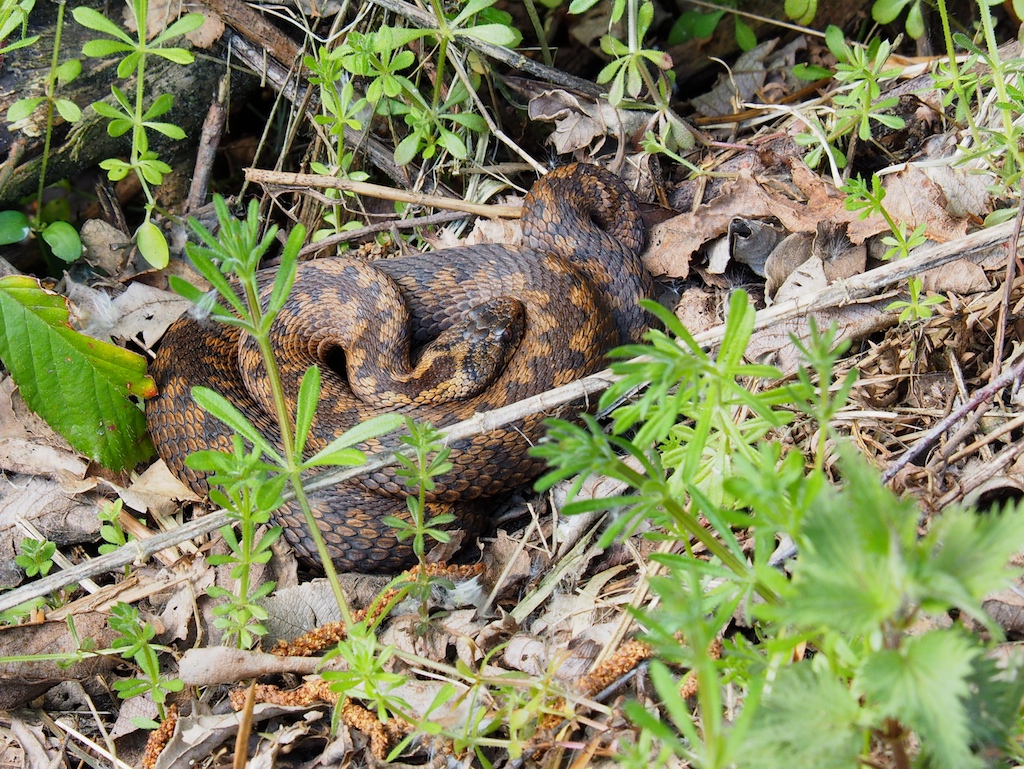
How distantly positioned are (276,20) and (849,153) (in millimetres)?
3452

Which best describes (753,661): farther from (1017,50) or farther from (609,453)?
(1017,50)

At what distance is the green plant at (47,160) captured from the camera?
4387 millimetres

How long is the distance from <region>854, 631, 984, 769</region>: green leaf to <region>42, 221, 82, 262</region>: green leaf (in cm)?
467

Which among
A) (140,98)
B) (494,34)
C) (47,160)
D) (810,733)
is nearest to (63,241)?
(47,160)

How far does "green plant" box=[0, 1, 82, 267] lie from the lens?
14.4ft

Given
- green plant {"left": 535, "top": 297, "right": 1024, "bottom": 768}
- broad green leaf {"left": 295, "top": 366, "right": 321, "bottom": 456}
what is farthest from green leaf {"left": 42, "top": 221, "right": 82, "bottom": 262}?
green plant {"left": 535, "top": 297, "right": 1024, "bottom": 768}

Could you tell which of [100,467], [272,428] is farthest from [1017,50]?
A: [100,467]

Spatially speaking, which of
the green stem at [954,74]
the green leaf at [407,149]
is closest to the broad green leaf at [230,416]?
the green leaf at [407,149]

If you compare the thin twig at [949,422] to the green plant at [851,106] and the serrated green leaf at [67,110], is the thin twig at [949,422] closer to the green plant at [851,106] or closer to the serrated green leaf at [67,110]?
the green plant at [851,106]

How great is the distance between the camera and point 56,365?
4254 mm

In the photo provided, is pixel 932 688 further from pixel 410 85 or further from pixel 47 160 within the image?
pixel 47 160

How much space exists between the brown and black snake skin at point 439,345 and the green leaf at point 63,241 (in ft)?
2.26

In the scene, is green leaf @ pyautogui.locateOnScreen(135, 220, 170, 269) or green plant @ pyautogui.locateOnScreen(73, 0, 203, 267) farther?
green leaf @ pyautogui.locateOnScreen(135, 220, 170, 269)

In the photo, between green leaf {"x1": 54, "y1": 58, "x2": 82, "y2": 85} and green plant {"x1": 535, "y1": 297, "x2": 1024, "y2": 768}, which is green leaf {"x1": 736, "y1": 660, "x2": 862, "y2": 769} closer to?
green plant {"x1": 535, "y1": 297, "x2": 1024, "y2": 768}
